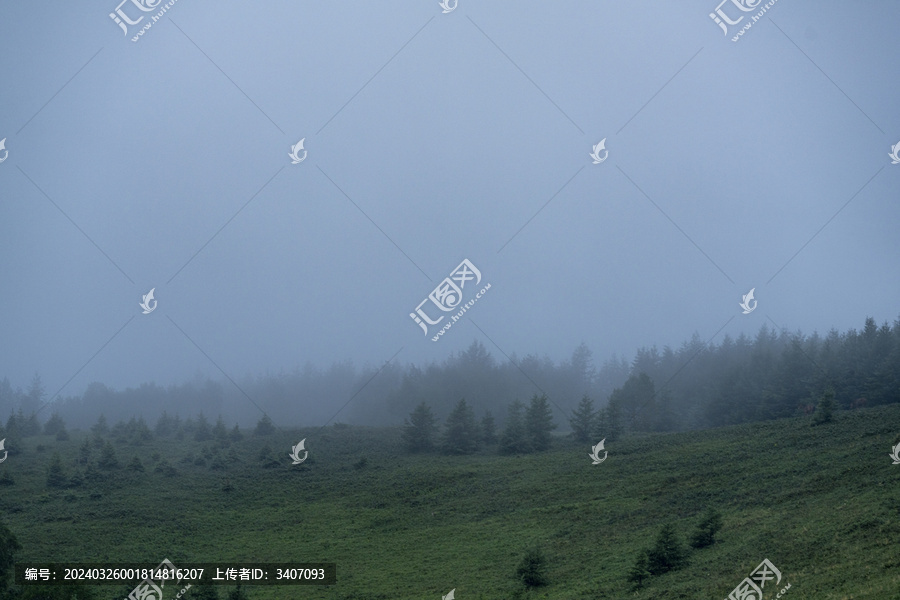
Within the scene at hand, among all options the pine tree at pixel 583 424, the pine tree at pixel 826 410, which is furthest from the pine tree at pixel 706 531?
the pine tree at pixel 583 424

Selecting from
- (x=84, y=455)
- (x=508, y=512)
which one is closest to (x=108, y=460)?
(x=84, y=455)

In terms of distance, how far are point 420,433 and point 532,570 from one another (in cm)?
4516

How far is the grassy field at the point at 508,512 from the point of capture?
2817 cm

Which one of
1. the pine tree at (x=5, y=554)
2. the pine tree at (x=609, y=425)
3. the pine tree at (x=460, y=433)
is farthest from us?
the pine tree at (x=460, y=433)

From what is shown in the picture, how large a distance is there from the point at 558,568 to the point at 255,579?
16.7 metres

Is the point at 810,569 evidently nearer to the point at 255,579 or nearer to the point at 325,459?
the point at 255,579

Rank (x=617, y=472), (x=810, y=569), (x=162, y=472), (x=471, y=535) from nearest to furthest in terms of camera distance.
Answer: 1. (x=810, y=569)
2. (x=471, y=535)
3. (x=617, y=472)
4. (x=162, y=472)

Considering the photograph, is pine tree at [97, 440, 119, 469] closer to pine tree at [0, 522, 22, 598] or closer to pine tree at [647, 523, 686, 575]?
pine tree at [0, 522, 22, 598]

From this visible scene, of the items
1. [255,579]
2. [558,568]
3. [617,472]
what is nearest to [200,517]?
[255,579]

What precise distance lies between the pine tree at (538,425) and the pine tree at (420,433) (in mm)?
11746

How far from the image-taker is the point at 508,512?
47406 mm

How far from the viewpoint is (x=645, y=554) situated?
2966cm

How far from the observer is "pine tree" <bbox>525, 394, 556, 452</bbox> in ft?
238

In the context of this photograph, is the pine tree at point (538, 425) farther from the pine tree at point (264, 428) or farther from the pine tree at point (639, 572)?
the pine tree at point (639, 572)
